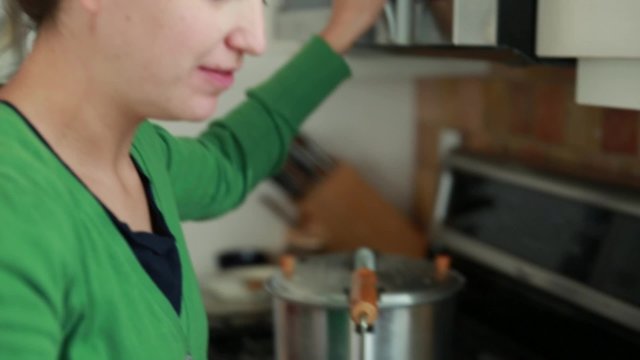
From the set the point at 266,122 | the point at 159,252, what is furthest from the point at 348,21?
the point at 159,252

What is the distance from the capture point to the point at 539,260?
120cm

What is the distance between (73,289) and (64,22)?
194 mm

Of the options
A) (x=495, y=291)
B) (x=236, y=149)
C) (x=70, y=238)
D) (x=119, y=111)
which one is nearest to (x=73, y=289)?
(x=70, y=238)

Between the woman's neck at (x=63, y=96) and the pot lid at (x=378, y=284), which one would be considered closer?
the woman's neck at (x=63, y=96)

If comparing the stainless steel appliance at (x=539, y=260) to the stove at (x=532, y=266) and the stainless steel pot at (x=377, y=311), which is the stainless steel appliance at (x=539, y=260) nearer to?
the stove at (x=532, y=266)

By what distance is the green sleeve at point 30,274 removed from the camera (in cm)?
53

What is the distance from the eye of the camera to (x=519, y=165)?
51.6 inches

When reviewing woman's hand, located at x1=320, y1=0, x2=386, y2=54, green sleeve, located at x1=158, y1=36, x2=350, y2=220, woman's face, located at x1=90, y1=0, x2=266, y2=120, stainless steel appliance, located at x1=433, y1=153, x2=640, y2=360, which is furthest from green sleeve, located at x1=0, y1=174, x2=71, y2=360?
stainless steel appliance, located at x1=433, y1=153, x2=640, y2=360

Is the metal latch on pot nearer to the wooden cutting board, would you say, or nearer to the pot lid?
the pot lid

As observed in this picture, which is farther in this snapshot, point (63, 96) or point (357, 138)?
point (357, 138)

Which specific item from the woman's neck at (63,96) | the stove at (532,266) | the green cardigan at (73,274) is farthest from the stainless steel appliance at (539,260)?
the woman's neck at (63,96)

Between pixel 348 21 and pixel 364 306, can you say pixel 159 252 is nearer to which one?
pixel 364 306

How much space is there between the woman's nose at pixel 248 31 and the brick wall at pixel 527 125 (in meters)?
0.63

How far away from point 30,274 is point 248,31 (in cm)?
24
